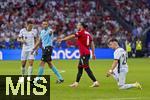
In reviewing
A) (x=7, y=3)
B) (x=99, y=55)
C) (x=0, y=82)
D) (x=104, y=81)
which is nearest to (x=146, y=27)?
(x=99, y=55)

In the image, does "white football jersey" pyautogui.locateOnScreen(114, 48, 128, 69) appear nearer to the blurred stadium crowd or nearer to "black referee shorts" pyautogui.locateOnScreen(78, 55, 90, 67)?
"black referee shorts" pyautogui.locateOnScreen(78, 55, 90, 67)

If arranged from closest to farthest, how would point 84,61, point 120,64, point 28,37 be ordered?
point 120,64, point 84,61, point 28,37

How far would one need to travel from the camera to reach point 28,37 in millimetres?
24141

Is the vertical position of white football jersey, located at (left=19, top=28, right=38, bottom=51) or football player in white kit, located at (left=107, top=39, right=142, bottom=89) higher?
white football jersey, located at (left=19, top=28, right=38, bottom=51)

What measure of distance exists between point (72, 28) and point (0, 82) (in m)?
28.6

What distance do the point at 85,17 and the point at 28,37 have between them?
90.3ft

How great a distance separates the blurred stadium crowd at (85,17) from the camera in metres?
49.2

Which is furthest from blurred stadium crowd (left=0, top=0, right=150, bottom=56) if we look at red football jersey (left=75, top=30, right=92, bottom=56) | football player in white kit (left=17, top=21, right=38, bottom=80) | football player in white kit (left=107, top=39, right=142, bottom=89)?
football player in white kit (left=107, top=39, right=142, bottom=89)

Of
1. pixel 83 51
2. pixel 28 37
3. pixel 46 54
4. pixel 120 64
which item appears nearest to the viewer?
pixel 120 64

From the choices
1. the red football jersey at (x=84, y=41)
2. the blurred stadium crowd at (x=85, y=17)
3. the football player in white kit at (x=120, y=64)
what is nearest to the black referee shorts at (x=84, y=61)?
the red football jersey at (x=84, y=41)

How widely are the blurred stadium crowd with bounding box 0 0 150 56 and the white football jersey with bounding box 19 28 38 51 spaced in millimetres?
22854

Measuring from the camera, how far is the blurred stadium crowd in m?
49.2

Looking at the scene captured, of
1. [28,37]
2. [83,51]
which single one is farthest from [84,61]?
[28,37]

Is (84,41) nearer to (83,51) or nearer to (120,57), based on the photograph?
(83,51)
